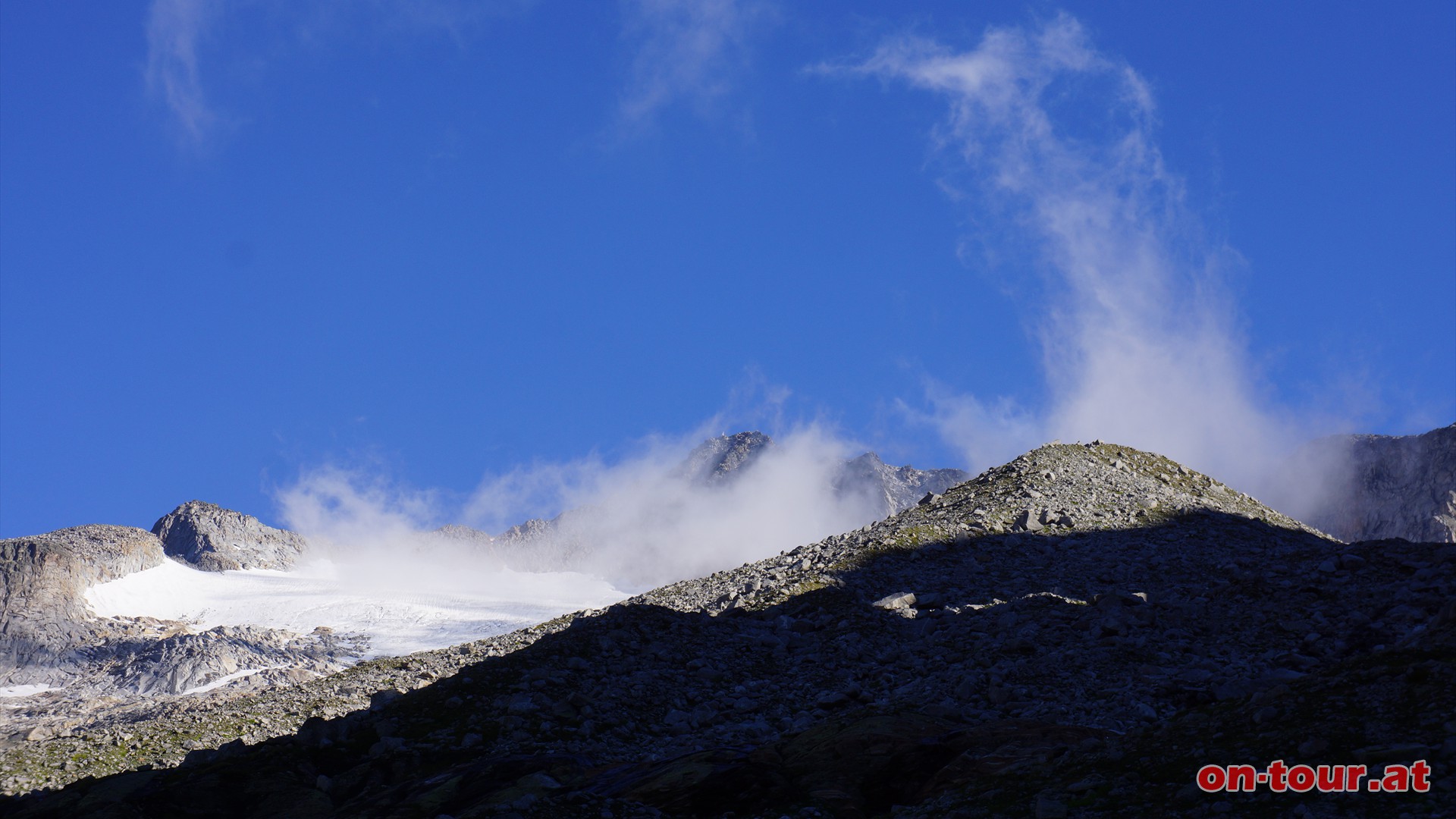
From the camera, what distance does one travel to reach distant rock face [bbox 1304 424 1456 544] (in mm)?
154250

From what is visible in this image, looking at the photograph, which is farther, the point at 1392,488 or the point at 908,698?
the point at 1392,488

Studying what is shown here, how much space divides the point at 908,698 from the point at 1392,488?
166m

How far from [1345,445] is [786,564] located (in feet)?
527

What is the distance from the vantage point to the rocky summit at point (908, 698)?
17.5 metres

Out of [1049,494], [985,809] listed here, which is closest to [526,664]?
[985,809]

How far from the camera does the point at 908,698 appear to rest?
97.0 ft

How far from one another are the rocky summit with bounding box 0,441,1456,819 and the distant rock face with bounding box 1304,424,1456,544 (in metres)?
122

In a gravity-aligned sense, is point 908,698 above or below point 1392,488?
below

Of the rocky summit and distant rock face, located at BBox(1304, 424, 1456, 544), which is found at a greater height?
distant rock face, located at BBox(1304, 424, 1456, 544)

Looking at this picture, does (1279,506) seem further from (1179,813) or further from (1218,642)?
(1179,813)

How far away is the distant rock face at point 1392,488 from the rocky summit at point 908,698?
122m

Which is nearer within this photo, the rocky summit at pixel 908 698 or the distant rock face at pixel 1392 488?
the rocky summit at pixel 908 698

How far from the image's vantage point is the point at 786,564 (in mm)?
51312

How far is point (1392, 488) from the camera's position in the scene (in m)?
164
